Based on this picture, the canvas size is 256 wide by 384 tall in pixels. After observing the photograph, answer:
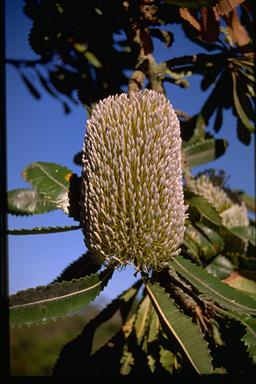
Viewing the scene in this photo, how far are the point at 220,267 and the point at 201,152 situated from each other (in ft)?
1.27

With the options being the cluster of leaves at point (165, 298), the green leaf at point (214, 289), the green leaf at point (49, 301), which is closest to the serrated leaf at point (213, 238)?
the cluster of leaves at point (165, 298)

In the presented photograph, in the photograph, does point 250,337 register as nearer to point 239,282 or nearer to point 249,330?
point 249,330

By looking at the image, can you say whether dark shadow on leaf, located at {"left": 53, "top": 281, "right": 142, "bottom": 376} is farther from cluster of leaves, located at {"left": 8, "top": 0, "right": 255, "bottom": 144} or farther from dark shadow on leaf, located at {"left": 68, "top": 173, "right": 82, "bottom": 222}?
cluster of leaves, located at {"left": 8, "top": 0, "right": 255, "bottom": 144}

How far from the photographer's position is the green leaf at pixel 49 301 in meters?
0.83

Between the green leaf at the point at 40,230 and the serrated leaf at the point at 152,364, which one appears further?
the serrated leaf at the point at 152,364

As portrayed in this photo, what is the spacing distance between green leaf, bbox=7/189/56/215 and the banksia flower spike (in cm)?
32

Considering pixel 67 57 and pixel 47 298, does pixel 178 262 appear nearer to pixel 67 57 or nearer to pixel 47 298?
pixel 47 298

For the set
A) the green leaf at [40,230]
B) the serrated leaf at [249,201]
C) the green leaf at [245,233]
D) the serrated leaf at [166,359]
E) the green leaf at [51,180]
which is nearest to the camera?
the green leaf at [40,230]

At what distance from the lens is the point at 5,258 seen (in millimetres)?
1070

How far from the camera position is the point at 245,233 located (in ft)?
4.76

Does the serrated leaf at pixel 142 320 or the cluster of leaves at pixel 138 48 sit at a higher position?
the cluster of leaves at pixel 138 48

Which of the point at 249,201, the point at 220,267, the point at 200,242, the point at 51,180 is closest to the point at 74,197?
the point at 51,180

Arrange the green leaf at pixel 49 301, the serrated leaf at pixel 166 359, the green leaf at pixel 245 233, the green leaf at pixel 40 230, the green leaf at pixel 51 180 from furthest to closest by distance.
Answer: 1. the green leaf at pixel 245 233
2. the serrated leaf at pixel 166 359
3. the green leaf at pixel 51 180
4. the green leaf at pixel 40 230
5. the green leaf at pixel 49 301

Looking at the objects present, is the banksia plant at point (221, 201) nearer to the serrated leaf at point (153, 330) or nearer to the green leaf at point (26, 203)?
the serrated leaf at point (153, 330)
